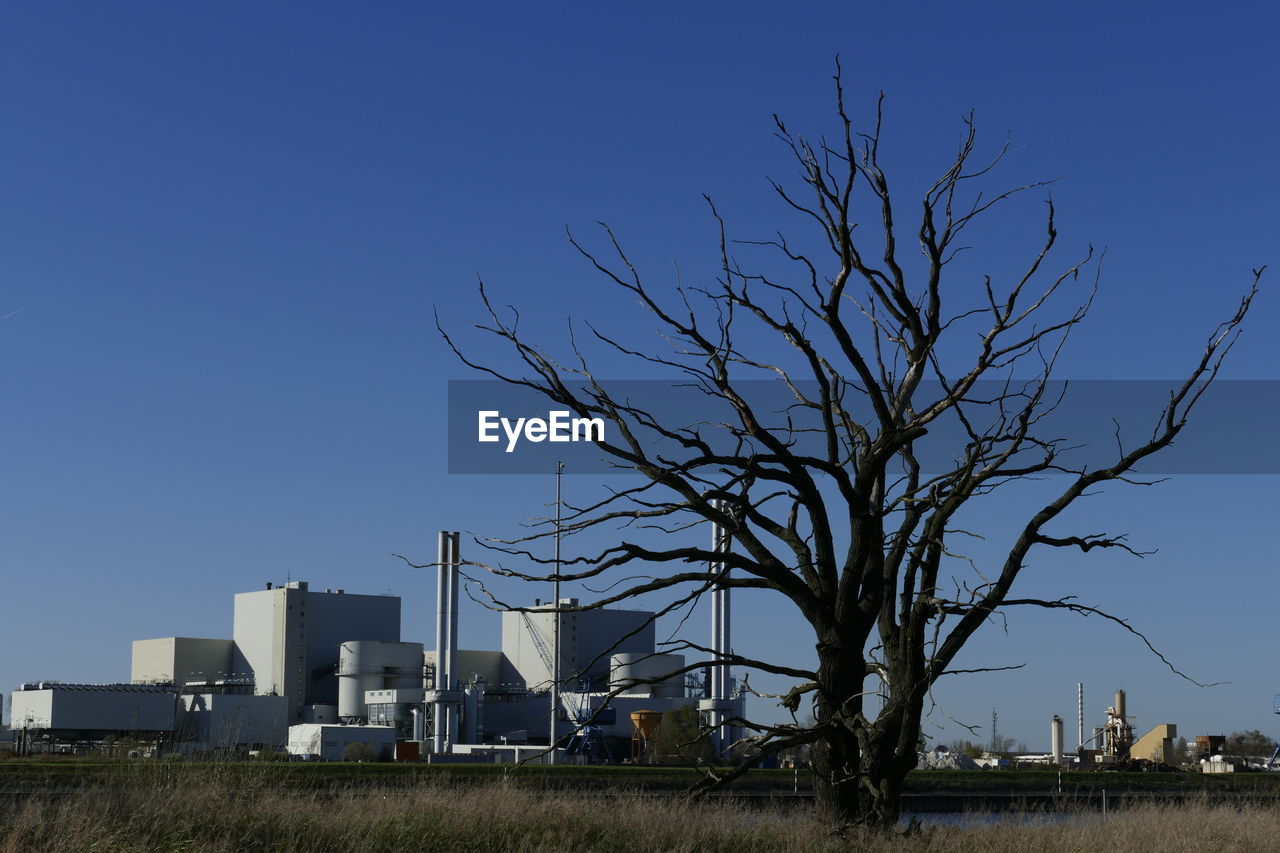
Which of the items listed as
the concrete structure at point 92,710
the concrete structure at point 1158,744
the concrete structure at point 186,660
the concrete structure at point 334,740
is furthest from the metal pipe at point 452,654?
the concrete structure at point 1158,744

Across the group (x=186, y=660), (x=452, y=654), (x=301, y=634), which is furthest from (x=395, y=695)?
(x=186, y=660)

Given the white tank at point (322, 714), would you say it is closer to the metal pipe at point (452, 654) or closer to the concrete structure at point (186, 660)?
the concrete structure at point (186, 660)

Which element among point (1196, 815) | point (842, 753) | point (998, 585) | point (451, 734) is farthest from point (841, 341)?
point (451, 734)

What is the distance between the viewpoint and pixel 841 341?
1255 cm

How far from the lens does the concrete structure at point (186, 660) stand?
10706cm

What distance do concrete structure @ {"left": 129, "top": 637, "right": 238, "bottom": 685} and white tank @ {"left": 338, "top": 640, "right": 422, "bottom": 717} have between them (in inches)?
608

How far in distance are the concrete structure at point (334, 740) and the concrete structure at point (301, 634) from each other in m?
19.5

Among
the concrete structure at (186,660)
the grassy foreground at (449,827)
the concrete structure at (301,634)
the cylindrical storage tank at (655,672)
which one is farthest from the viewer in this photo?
the concrete structure at (186,660)

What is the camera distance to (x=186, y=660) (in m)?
108

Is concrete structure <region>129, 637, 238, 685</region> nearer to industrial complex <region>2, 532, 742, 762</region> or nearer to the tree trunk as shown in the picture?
industrial complex <region>2, 532, 742, 762</region>

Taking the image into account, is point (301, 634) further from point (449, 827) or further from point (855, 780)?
point (855, 780)

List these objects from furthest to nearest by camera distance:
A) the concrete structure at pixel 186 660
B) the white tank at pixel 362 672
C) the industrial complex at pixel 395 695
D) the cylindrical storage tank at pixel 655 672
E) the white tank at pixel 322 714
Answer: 1. the concrete structure at pixel 186 660
2. the white tank at pixel 322 714
3. the white tank at pixel 362 672
4. the cylindrical storage tank at pixel 655 672
5. the industrial complex at pixel 395 695

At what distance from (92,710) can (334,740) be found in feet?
65.8

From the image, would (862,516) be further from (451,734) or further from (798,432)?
(451,734)
